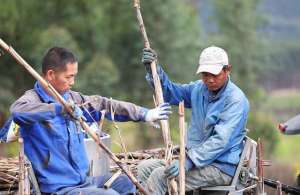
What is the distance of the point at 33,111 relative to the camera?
5.79 metres

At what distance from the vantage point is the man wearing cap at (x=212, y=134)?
21.0 ft

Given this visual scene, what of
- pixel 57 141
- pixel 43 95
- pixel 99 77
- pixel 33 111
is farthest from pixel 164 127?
pixel 99 77

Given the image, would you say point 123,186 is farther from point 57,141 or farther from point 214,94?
point 214,94

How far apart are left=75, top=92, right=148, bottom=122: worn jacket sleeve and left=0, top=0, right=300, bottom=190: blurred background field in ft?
46.7

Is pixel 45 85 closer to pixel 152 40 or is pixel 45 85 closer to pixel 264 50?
pixel 152 40

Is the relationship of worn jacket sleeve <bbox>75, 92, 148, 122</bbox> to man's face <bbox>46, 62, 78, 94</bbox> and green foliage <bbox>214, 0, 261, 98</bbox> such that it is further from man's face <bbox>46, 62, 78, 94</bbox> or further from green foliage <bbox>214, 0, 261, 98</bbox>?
green foliage <bbox>214, 0, 261, 98</bbox>

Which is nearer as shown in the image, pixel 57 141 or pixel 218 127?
pixel 57 141

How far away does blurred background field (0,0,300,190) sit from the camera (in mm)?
22609

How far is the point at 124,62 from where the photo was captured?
25297 millimetres

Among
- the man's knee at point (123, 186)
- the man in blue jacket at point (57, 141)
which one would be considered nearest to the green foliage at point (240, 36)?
the man's knee at point (123, 186)

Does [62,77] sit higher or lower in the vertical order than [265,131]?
lower

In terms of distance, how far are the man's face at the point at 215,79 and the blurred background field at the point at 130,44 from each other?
1416 cm

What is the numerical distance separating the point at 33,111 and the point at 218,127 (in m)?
1.44

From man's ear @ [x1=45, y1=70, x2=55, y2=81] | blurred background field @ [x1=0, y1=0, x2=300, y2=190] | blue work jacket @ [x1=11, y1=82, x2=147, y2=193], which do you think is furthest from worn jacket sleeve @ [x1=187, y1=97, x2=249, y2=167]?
blurred background field @ [x1=0, y1=0, x2=300, y2=190]
